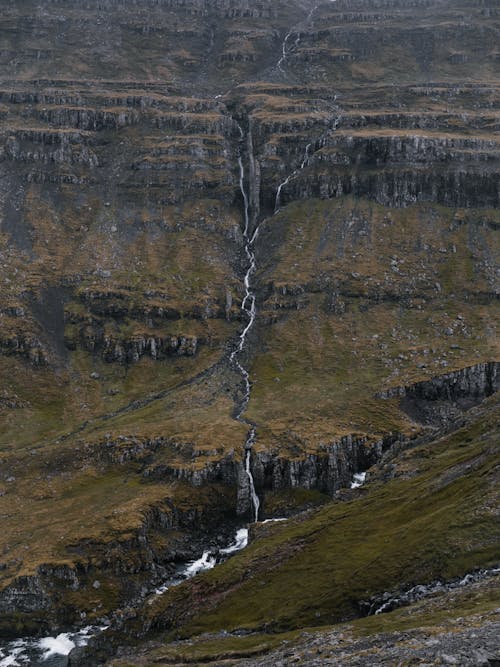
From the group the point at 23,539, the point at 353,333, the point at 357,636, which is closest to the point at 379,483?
the point at 357,636

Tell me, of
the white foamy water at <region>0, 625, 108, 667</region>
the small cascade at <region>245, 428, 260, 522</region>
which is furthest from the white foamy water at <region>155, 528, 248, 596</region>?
the white foamy water at <region>0, 625, 108, 667</region>

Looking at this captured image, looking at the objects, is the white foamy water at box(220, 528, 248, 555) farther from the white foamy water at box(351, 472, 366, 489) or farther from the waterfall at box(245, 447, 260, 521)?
the white foamy water at box(351, 472, 366, 489)

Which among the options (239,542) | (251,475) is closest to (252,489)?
(251,475)

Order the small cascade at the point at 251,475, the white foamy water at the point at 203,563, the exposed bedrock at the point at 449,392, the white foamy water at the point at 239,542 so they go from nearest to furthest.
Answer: the white foamy water at the point at 203,563 → the white foamy water at the point at 239,542 → the small cascade at the point at 251,475 → the exposed bedrock at the point at 449,392

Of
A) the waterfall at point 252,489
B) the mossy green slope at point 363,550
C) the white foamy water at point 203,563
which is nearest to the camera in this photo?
the mossy green slope at point 363,550

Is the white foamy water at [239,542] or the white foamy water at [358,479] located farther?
the white foamy water at [358,479]

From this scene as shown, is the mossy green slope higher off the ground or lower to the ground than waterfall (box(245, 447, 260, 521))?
higher

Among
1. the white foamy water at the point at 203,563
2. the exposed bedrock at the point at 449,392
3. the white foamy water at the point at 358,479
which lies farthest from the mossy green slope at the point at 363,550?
the exposed bedrock at the point at 449,392

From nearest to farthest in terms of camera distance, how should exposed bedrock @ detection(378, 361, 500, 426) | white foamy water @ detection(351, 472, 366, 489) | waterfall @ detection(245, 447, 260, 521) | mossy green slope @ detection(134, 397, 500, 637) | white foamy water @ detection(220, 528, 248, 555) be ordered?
mossy green slope @ detection(134, 397, 500, 637)
white foamy water @ detection(220, 528, 248, 555)
waterfall @ detection(245, 447, 260, 521)
white foamy water @ detection(351, 472, 366, 489)
exposed bedrock @ detection(378, 361, 500, 426)

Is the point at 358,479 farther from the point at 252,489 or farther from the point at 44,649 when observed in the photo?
the point at 44,649

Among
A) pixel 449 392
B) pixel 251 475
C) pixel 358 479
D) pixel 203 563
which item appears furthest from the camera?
pixel 449 392

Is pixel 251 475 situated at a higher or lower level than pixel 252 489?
higher

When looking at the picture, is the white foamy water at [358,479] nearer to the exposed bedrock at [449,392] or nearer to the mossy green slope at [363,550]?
the exposed bedrock at [449,392]
